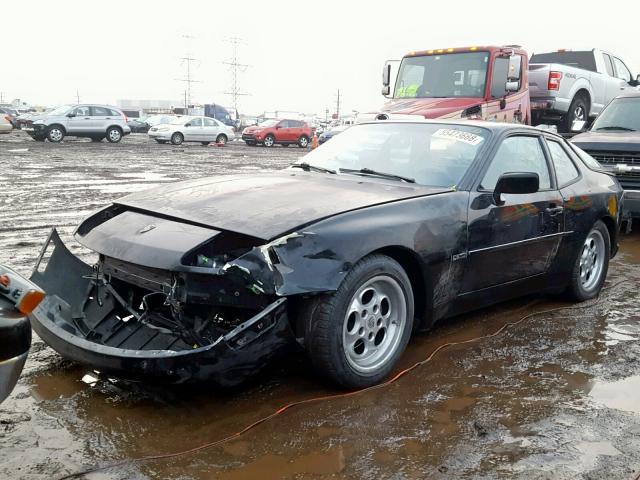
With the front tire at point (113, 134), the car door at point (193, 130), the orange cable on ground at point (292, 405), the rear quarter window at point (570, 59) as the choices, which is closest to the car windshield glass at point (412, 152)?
the orange cable on ground at point (292, 405)

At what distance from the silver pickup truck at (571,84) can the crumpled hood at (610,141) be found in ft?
12.5

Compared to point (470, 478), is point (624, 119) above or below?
above

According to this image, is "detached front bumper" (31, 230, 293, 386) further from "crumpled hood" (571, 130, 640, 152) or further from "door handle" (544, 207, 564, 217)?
"crumpled hood" (571, 130, 640, 152)

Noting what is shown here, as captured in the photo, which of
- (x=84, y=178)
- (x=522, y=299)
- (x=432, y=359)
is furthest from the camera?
(x=84, y=178)

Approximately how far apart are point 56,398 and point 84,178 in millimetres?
10272

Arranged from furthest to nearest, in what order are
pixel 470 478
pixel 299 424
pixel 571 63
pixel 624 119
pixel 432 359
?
pixel 571 63 < pixel 624 119 < pixel 432 359 < pixel 299 424 < pixel 470 478

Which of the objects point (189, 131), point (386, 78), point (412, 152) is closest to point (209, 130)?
point (189, 131)

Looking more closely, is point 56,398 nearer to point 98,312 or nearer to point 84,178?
point 98,312

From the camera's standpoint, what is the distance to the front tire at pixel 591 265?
505cm

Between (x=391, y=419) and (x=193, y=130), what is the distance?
26510mm

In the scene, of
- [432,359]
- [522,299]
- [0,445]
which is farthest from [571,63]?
[0,445]

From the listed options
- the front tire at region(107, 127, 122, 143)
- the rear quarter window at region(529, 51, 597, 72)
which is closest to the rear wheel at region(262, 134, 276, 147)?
the front tire at region(107, 127, 122, 143)

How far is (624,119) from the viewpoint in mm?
8883

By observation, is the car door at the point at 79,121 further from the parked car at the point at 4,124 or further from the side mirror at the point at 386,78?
the side mirror at the point at 386,78
